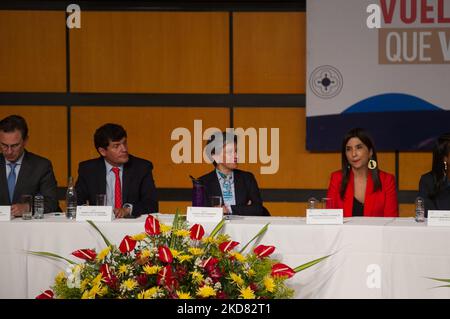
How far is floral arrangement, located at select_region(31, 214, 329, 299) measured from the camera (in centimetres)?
187

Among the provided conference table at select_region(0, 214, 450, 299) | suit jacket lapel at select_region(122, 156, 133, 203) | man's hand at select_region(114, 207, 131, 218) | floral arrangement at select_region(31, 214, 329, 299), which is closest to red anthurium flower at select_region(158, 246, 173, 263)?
floral arrangement at select_region(31, 214, 329, 299)

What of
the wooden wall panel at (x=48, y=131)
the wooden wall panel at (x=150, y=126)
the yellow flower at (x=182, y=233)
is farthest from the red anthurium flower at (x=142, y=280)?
the wooden wall panel at (x=48, y=131)

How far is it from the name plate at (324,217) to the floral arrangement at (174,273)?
3.34 ft

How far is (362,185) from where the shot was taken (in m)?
3.87

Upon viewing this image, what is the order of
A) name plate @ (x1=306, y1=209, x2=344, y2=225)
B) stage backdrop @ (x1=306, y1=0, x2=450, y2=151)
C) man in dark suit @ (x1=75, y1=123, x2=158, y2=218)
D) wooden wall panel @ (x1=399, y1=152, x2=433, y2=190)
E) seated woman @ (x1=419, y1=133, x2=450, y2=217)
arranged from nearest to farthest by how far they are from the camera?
name plate @ (x1=306, y1=209, x2=344, y2=225)
seated woman @ (x1=419, y1=133, x2=450, y2=217)
man in dark suit @ (x1=75, y1=123, x2=158, y2=218)
stage backdrop @ (x1=306, y1=0, x2=450, y2=151)
wooden wall panel @ (x1=399, y1=152, x2=433, y2=190)

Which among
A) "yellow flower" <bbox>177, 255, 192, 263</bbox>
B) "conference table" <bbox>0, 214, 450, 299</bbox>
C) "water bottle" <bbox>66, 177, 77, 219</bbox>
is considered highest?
"water bottle" <bbox>66, 177, 77, 219</bbox>

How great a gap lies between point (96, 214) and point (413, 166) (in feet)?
8.95

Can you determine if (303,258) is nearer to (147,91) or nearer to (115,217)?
(115,217)

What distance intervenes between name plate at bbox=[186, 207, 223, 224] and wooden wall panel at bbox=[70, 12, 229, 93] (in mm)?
2236

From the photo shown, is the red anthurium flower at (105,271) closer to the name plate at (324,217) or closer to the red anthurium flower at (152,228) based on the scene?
the red anthurium flower at (152,228)

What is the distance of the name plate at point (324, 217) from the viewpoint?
3086 millimetres

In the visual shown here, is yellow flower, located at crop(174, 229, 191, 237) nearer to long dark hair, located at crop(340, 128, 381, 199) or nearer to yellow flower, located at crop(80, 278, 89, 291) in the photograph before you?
yellow flower, located at crop(80, 278, 89, 291)

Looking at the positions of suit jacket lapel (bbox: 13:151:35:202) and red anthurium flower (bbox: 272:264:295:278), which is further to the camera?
suit jacket lapel (bbox: 13:151:35:202)
